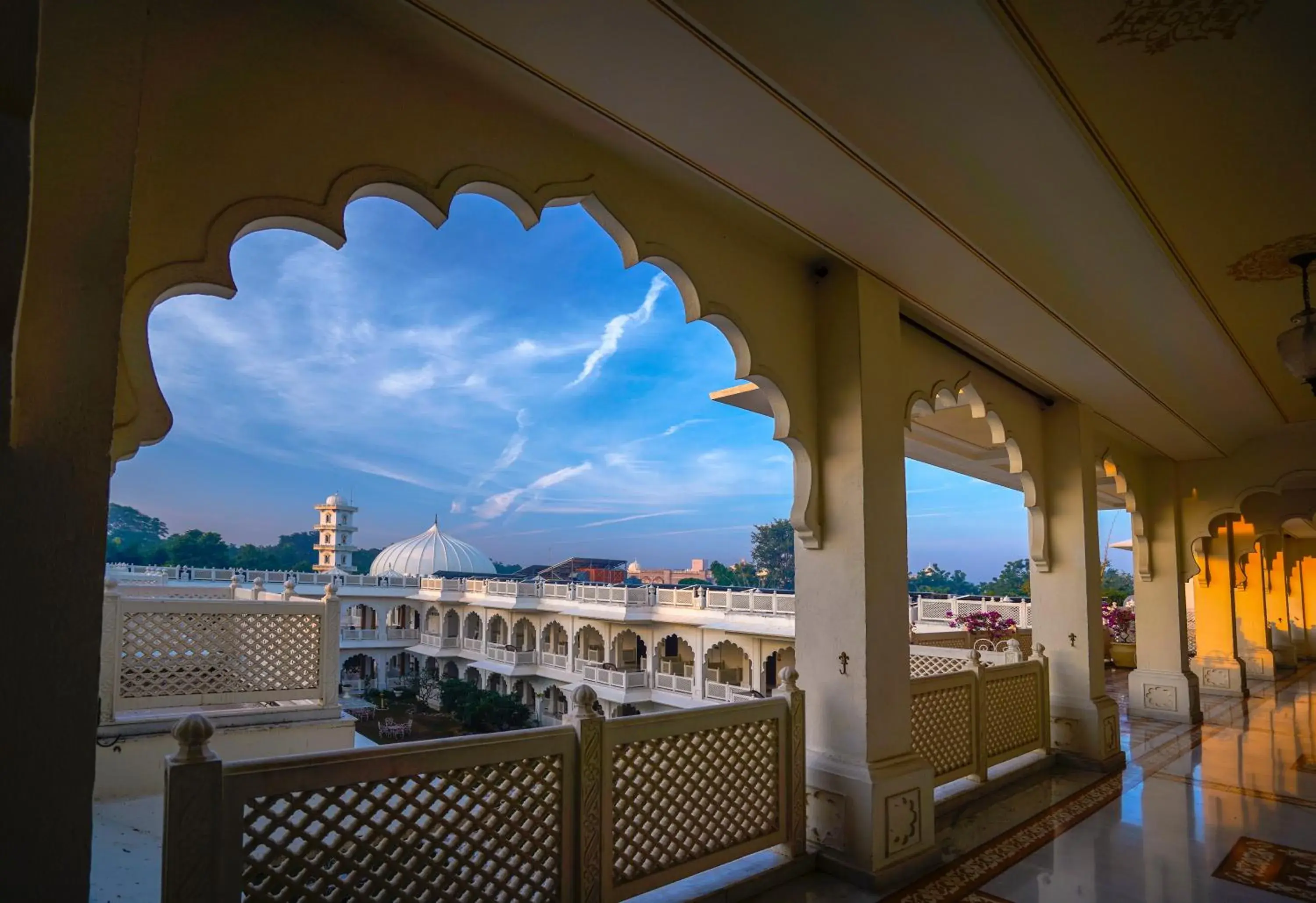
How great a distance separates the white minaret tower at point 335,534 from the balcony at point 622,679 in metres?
20.9

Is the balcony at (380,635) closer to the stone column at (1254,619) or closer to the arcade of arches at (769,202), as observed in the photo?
the stone column at (1254,619)

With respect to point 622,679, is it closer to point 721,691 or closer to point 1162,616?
point 721,691

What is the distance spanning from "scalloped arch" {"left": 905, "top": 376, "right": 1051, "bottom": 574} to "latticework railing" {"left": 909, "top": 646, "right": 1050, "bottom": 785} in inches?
30.7

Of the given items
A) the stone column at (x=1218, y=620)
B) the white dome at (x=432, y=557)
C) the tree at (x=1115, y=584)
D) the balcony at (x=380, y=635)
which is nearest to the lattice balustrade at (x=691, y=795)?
the tree at (x=1115, y=584)

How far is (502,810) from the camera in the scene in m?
2.44

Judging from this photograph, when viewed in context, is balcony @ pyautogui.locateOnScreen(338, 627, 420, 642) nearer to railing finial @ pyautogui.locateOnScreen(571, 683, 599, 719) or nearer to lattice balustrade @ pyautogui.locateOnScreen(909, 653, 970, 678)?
lattice balustrade @ pyautogui.locateOnScreen(909, 653, 970, 678)

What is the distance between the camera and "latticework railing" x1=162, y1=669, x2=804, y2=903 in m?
1.87

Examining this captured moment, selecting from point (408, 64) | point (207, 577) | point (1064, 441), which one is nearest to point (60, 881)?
point (408, 64)

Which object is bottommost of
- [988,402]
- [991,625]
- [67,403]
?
[991,625]

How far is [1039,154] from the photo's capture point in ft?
8.46

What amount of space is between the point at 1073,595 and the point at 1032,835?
2301 mm

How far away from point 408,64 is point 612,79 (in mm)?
581

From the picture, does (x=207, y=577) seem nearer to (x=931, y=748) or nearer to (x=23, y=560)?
(x=931, y=748)

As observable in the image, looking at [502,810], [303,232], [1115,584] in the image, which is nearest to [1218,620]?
[502,810]
